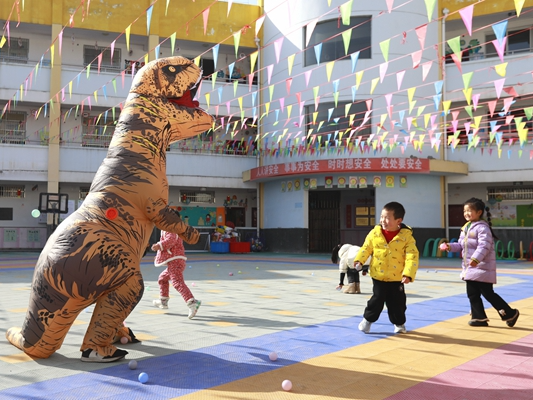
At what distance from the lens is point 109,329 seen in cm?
415

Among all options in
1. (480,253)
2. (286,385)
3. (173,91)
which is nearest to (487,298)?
(480,253)

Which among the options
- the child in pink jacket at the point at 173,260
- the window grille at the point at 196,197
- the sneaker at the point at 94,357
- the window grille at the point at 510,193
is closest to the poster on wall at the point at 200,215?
the window grille at the point at 196,197

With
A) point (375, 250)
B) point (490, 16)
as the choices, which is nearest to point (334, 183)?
point (490, 16)

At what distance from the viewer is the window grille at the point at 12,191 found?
2248 cm

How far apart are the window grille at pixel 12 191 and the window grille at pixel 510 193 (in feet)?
65.8

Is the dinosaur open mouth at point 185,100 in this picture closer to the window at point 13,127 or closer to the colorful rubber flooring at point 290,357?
the colorful rubber flooring at point 290,357

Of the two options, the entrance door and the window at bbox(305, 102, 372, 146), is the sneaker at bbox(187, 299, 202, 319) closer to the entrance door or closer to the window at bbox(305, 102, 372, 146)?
the window at bbox(305, 102, 372, 146)

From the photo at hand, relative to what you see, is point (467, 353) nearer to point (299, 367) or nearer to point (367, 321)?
point (367, 321)

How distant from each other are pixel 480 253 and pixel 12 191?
21448 mm

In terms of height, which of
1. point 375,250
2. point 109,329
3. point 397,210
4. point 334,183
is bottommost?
point 109,329

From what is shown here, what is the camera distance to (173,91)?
15.4 ft

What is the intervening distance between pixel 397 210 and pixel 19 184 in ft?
68.8

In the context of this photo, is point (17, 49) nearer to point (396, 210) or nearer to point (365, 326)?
point (396, 210)

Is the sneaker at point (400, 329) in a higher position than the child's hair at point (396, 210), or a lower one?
lower
